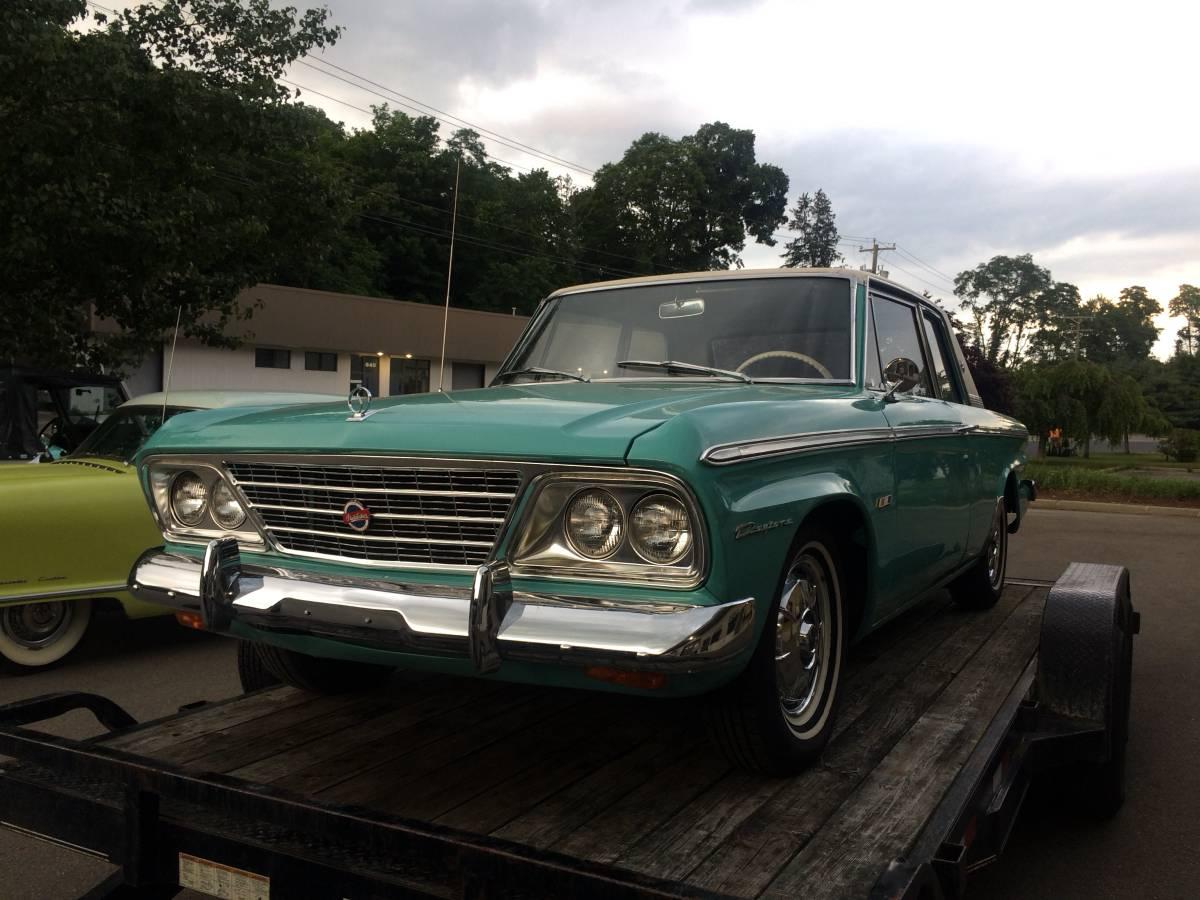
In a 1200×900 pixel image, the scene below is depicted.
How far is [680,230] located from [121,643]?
59.4 metres

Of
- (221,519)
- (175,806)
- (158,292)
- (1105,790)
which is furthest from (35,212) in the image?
(1105,790)

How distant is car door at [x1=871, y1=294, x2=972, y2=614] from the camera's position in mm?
3605

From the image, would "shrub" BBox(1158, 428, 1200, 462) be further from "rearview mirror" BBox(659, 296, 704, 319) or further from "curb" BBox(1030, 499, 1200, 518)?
"rearview mirror" BBox(659, 296, 704, 319)

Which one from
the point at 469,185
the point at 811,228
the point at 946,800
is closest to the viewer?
the point at 946,800

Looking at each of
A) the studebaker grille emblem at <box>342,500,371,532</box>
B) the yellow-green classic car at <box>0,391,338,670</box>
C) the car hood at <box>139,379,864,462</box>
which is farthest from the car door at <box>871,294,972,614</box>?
the yellow-green classic car at <box>0,391,338,670</box>

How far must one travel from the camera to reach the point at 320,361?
110 feet

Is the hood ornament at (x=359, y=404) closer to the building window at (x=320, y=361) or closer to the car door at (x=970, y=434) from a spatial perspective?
the car door at (x=970, y=434)

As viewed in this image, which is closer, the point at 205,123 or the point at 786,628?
the point at 786,628

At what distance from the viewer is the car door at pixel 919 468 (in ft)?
11.8

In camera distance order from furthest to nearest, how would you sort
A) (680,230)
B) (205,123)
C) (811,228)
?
(811,228), (680,230), (205,123)

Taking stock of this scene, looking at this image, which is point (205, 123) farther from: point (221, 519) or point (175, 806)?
point (175, 806)

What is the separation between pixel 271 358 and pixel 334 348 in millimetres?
1905

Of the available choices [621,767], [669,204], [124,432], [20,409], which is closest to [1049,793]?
[621,767]

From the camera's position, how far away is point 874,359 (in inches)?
154
